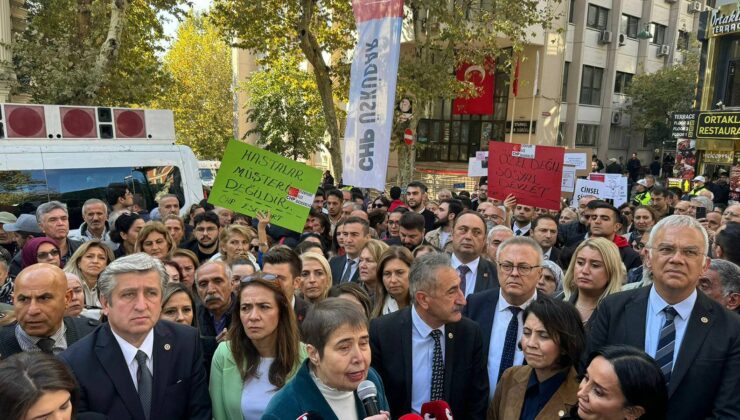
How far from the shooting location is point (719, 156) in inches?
731

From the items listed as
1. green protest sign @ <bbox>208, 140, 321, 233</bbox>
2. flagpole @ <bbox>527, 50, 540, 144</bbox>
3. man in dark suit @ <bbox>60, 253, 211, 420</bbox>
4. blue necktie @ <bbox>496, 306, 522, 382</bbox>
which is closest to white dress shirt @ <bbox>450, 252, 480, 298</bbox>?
blue necktie @ <bbox>496, 306, 522, 382</bbox>

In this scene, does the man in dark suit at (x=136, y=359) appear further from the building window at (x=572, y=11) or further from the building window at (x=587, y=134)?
the building window at (x=587, y=134)

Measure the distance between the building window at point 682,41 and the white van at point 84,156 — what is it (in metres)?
37.9

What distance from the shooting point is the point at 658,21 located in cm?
3566

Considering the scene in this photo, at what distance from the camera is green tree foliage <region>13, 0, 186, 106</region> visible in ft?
42.2

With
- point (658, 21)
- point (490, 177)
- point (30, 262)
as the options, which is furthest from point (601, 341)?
point (658, 21)

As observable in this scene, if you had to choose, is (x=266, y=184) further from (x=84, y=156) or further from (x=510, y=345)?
(x=510, y=345)

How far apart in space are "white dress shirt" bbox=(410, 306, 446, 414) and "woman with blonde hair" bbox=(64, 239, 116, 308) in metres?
3.01

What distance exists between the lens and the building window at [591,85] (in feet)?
109

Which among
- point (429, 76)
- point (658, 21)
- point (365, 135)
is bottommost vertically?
point (365, 135)

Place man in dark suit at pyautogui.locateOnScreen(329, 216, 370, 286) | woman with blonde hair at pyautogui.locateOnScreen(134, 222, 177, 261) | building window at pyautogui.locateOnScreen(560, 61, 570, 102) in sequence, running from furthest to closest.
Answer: building window at pyautogui.locateOnScreen(560, 61, 570, 102) → man in dark suit at pyautogui.locateOnScreen(329, 216, 370, 286) → woman with blonde hair at pyautogui.locateOnScreen(134, 222, 177, 261)

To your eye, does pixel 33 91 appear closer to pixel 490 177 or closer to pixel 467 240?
pixel 490 177

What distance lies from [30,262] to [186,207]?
440 centimetres

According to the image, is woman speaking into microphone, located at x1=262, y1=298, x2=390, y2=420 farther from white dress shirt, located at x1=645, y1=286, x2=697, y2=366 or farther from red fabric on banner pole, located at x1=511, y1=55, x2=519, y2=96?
red fabric on banner pole, located at x1=511, y1=55, x2=519, y2=96
